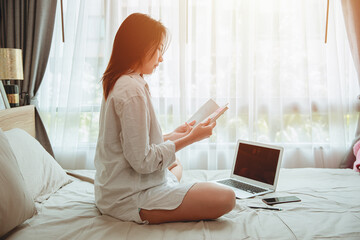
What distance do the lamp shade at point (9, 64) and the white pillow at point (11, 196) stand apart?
36.7 inches

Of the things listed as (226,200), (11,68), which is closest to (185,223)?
(226,200)

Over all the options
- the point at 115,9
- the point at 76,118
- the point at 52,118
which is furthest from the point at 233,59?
the point at 52,118

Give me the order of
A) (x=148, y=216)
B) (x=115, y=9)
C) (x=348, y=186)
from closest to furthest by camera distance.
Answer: (x=148, y=216), (x=348, y=186), (x=115, y=9)

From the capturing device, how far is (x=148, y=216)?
1351mm

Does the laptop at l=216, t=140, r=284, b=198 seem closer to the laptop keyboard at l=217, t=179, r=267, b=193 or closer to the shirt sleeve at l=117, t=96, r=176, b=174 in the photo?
the laptop keyboard at l=217, t=179, r=267, b=193

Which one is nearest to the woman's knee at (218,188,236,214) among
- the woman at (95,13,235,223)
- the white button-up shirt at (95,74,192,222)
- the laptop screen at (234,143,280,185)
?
the woman at (95,13,235,223)

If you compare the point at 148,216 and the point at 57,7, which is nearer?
the point at 148,216

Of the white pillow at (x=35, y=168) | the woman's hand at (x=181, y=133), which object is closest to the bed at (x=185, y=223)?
the white pillow at (x=35, y=168)

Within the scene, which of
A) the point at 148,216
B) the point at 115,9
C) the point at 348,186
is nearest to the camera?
the point at 148,216

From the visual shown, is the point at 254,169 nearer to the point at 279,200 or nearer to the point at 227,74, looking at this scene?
the point at 279,200

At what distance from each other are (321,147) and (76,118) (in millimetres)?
1975

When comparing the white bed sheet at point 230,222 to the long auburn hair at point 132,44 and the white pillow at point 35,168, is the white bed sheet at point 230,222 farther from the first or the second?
the long auburn hair at point 132,44

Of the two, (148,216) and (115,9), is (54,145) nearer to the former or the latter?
(115,9)

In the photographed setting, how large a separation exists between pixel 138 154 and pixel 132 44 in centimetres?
45
